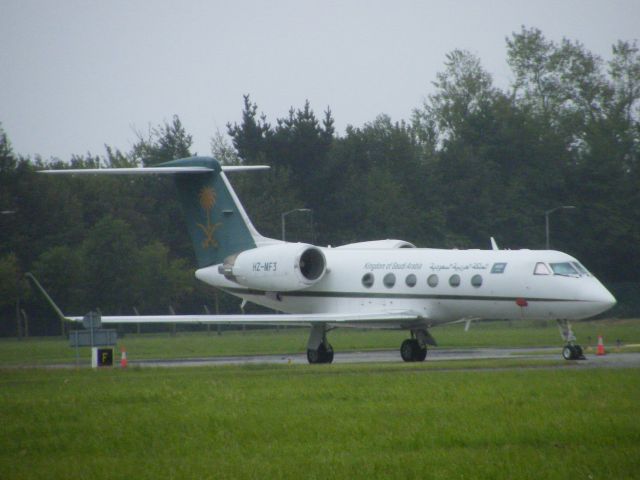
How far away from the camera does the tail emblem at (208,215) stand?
106 ft

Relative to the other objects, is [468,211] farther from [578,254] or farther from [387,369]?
[387,369]

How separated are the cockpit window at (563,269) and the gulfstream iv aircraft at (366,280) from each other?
2 centimetres

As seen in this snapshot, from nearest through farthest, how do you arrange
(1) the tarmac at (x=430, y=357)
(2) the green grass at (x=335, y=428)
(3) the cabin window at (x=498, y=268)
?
(2) the green grass at (x=335, y=428) < (1) the tarmac at (x=430, y=357) < (3) the cabin window at (x=498, y=268)

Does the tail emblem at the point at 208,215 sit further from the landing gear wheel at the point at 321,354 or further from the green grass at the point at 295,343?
the landing gear wheel at the point at 321,354

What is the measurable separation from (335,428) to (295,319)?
14.5 meters

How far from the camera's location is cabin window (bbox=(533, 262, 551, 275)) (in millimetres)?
26391

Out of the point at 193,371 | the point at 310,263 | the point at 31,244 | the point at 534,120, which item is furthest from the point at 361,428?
the point at 534,120

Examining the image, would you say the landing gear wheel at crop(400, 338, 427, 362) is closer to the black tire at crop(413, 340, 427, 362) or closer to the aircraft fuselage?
the black tire at crop(413, 340, 427, 362)

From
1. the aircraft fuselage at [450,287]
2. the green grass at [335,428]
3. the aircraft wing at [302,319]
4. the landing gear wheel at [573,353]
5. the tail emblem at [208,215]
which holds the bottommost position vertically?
the green grass at [335,428]

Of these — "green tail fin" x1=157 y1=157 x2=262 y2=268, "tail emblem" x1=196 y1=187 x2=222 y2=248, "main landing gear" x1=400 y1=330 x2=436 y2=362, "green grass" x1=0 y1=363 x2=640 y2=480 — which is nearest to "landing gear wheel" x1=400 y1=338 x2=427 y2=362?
"main landing gear" x1=400 y1=330 x2=436 y2=362

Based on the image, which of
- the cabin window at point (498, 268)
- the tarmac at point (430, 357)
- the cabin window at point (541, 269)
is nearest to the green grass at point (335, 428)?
the tarmac at point (430, 357)

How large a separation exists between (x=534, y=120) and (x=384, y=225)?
53.1ft

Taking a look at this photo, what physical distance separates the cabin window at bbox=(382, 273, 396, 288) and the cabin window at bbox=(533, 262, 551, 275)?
155 inches

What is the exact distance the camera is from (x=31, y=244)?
200 feet
